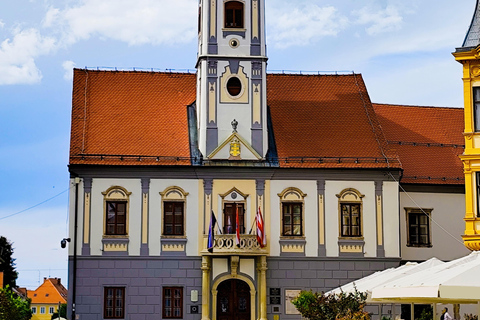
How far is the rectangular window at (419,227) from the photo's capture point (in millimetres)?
48031

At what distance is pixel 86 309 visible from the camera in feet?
144

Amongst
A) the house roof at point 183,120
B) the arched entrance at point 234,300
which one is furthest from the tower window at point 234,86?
the arched entrance at point 234,300

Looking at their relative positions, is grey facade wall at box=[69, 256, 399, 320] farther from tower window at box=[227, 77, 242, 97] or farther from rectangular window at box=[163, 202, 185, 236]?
tower window at box=[227, 77, 242, 97]

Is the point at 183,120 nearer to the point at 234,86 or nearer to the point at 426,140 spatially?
the point at 234,86

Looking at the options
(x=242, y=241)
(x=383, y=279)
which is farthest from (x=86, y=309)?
(x=383, y=279)

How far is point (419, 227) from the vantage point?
4828 centimetres

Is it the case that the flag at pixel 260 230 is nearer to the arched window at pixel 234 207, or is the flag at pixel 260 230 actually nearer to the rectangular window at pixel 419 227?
the arched window at pixel 234 207

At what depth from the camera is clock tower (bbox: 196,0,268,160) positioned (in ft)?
151

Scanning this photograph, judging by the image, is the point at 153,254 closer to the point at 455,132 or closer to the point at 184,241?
the point at 184,241

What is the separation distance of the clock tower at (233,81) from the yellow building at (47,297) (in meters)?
74.8

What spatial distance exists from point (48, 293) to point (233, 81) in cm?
8322

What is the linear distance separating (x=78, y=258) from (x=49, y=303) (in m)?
79.0

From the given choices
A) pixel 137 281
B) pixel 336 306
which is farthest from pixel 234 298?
pixel 336 306

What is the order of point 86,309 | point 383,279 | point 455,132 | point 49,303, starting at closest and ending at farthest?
point 383,279, point 86,309, point 455,132, point 49,303
